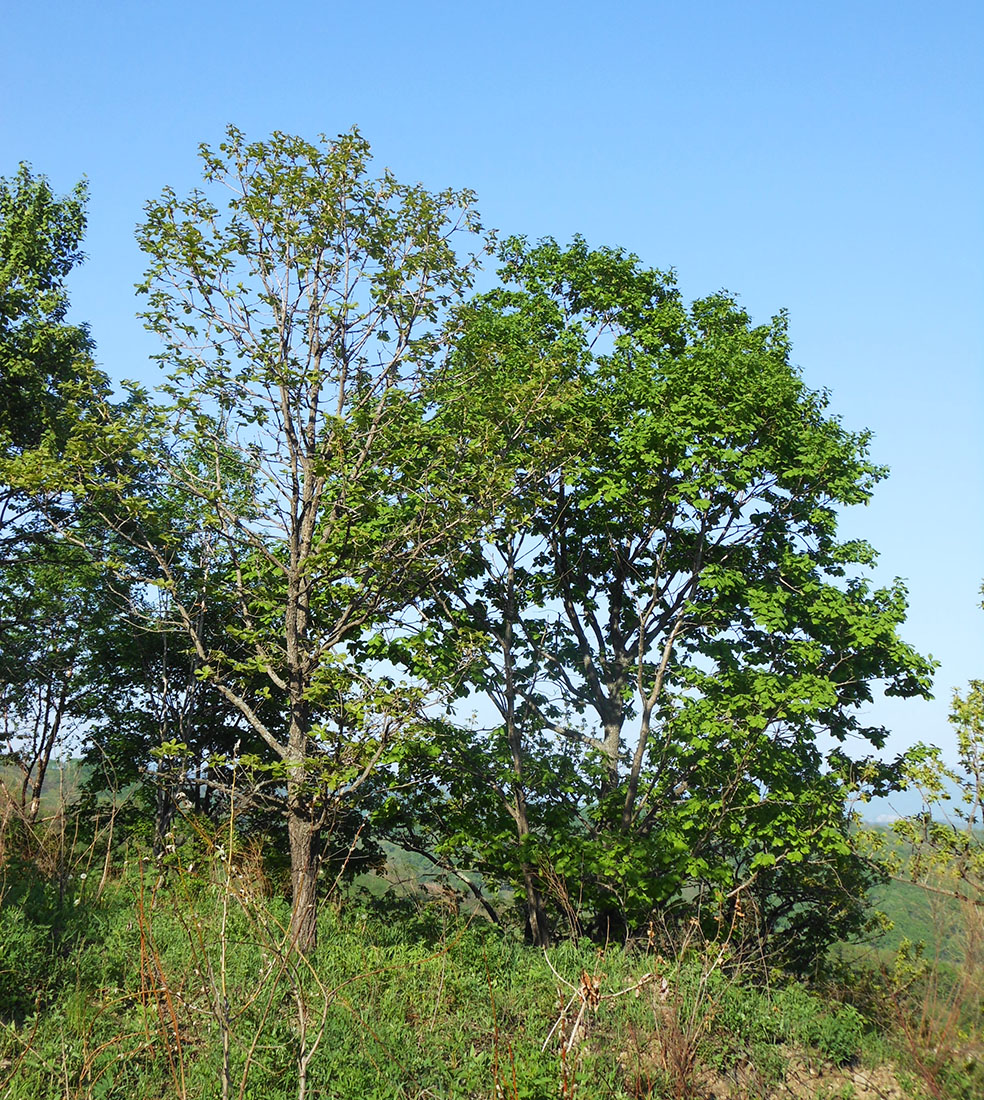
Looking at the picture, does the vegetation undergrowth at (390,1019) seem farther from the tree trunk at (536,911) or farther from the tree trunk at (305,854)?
the tree trunk at (536,911)

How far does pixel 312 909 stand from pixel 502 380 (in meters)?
8.62

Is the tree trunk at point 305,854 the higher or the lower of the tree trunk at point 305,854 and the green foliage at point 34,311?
the lower

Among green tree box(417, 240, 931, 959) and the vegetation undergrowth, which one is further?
green tree box(417, 240, 931, 959)

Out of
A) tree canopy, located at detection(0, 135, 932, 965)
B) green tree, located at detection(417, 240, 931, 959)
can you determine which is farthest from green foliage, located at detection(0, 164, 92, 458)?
green tree, located at detection(417, 240, 931, 959)

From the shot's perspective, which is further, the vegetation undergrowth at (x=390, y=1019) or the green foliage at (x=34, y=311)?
the green foliage at (x=34, y=311)

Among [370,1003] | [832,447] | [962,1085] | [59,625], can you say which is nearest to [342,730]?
[370,1003]

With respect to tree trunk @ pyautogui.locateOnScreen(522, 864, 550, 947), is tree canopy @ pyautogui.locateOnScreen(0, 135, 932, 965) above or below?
above

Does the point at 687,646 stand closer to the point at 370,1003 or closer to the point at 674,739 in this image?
the point at 674,739

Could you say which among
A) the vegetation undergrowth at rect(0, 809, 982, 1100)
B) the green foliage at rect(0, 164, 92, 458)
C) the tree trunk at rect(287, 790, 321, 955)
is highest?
the green foliage at rect(0, 164, 92, 458)

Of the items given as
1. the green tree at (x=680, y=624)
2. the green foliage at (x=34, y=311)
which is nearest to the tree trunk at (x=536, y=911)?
the green tree at (x=680, y=624)

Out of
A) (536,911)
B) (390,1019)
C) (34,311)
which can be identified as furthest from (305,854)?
(34,311)

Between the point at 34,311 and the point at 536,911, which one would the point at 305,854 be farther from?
the point at 34,311

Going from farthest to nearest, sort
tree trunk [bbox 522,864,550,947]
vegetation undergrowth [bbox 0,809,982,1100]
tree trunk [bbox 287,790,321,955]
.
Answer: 1. tree trunk [bbox 522,864,550,947]
2. tree trunk [bbox 287,790,321,955]
3. vegetation undergrowth [bbox 0,809,982,1100]

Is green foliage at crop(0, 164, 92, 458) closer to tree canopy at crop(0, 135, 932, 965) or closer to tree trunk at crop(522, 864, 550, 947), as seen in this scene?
tree canopy at crop(0, 135, 932, 965)
